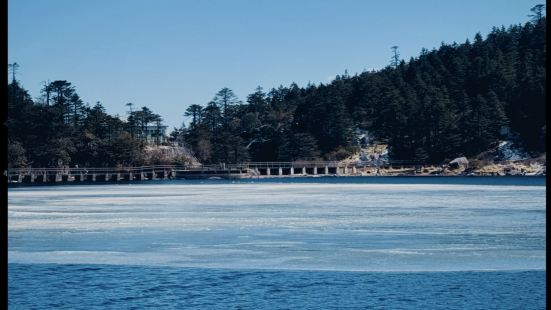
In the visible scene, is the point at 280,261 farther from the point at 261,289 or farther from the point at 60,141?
the point at 60,141

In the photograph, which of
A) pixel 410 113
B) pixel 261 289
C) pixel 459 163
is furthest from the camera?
pixel 410 113

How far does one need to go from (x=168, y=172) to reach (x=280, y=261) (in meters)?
81.7

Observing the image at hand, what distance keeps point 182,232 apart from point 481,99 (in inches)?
4040

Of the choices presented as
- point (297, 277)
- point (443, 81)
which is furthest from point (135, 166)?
point (297, 277)

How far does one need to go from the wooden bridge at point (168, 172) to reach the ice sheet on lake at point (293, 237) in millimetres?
57562

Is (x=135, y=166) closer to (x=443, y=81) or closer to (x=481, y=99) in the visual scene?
(x=481, y=99)

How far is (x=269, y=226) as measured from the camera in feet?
72.0

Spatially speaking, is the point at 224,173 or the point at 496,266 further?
the point at 224,173

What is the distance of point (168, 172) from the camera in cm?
9562

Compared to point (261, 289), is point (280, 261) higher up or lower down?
higher up

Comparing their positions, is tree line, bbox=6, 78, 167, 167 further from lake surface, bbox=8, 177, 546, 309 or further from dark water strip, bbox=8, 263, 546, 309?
dark water strip, bbox=8, 263, 546, 309

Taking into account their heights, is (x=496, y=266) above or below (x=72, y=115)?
below

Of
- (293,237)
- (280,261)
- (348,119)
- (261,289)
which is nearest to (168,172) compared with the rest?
(348,119)

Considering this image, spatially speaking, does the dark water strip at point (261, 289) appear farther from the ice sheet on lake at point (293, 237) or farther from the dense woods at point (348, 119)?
the dense woods at point (348, 119)
